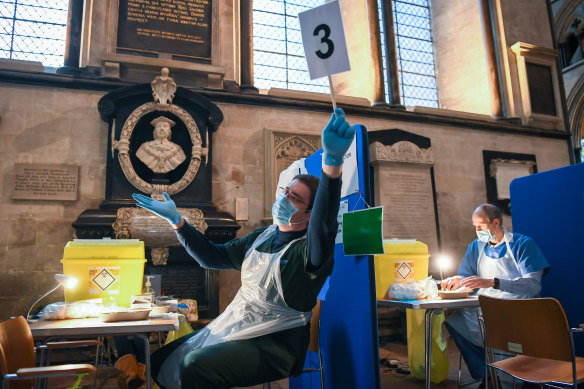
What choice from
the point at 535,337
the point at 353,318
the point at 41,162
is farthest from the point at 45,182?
the point at 535,337

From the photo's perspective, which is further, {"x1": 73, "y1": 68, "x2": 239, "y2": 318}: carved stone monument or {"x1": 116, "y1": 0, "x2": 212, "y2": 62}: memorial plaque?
{"x1": 116, "y1": 0, "x2": 212, "y2": 62}: memorial plaque

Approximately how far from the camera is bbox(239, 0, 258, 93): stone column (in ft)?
21.8

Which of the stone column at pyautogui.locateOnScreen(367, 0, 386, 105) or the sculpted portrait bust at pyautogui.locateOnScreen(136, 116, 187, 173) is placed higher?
the stone column at pyautogui.locateOnScreen(367, 0, 386, 105)

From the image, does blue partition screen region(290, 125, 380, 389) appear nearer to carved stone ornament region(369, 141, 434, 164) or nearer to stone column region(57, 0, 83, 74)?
carved stone ornament region(369, 141, 434, 164)

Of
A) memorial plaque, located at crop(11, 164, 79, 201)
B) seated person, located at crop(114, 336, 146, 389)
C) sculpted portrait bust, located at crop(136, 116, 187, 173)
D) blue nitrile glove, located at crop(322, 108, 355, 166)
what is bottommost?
seated person, located at crop(114, 336, 146, 389)

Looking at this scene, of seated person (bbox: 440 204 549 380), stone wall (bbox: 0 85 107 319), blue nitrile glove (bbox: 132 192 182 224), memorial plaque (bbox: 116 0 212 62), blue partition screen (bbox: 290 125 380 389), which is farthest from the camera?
memorial plaque (bbox: 116 0 212 62)

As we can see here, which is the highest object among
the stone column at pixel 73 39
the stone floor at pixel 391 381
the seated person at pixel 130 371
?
the stone column at pixel 73 39

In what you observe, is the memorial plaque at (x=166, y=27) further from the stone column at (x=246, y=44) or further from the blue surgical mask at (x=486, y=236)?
the blue surgical mask at (x=486, y=236)

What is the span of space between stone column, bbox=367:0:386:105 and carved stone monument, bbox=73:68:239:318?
2984mm

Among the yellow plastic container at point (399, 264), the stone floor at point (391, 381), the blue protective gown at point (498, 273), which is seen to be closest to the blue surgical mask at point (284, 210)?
the yellow plastic container at point (399, 264)

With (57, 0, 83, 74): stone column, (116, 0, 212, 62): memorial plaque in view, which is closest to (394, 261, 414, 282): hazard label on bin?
(116, 0, 212, 62): memorial plaque

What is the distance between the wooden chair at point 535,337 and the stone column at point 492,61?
6890 millimetres

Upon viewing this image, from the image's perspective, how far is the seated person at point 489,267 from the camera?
310 centimetres

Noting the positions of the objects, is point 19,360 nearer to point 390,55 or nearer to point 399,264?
point 399,264
